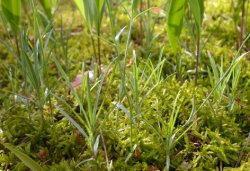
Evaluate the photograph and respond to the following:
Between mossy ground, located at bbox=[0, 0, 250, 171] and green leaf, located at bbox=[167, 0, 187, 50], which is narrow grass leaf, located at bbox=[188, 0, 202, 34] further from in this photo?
mossy ground, located at bbox=[0, 0, 250, 171]

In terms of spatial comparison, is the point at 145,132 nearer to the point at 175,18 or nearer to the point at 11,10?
the point at 175,18

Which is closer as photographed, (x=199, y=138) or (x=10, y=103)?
(x=199, y=138)

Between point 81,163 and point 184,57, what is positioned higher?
point 184,57

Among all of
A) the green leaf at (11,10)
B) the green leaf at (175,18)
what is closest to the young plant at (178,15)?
the green leaf at (175,18)

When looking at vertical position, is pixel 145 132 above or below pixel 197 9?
below

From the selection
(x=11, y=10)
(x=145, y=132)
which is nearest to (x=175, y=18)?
(x=145, y=132)

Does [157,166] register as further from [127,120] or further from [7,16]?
[7,16]

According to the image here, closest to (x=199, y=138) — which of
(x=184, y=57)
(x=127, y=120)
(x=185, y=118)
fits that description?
(x=185, y=118)

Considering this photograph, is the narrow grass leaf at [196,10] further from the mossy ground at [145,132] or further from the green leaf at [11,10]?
the green leaf at [11,10]

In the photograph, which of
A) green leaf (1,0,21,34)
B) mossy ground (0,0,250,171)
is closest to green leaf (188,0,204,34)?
mossy ground (0,0,250,171)
